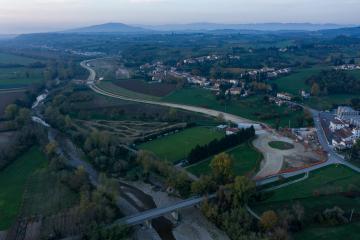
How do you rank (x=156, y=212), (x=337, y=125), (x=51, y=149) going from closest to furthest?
(x=156, y=212), (x=51, y=149), (x=337, y=125)

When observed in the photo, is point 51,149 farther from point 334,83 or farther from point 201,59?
point 201,59

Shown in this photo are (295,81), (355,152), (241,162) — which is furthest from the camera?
(295,81)

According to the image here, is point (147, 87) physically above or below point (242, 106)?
above

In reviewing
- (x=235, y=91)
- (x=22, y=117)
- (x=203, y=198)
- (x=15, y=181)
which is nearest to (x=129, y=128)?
(x=22, y=117)

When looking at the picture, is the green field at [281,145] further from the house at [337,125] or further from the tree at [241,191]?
the tree at [241,191]

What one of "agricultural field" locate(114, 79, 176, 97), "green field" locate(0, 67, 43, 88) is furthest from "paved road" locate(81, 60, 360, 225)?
"green field" locate(0, 67, 43, 88)

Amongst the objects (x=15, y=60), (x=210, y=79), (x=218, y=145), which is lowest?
(x=218, y=145)

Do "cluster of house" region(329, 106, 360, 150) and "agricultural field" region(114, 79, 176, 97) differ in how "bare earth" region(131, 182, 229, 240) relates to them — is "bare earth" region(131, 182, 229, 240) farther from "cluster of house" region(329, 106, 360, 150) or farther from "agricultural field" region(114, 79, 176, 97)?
"agricultural field" region(114, 79, 176, 97)
